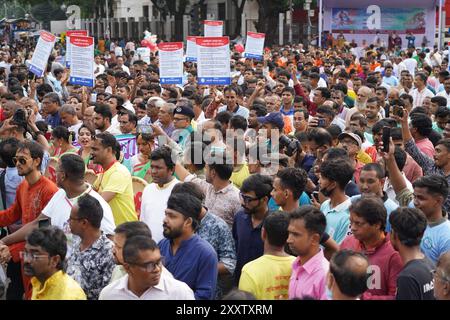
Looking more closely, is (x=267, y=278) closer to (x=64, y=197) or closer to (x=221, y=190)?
(x=221, y=190)

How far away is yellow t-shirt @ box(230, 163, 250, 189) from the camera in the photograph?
7820mm

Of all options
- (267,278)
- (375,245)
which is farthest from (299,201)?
(267,278)

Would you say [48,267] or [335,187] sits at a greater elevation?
[335,187]

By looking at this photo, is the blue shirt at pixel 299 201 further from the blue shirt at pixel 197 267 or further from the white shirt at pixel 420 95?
the white shirt at pixel 420 95

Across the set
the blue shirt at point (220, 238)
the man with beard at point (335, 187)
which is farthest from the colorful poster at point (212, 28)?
the blue shirt at point (220, 238)

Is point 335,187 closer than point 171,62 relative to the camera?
Yes

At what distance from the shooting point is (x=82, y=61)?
12.9 m

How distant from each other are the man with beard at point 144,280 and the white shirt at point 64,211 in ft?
4.63

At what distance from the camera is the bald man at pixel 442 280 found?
4.59 m

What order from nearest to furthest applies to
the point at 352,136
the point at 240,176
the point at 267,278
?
the point at 267,278 → the point at 240,176 → the point at 352,136

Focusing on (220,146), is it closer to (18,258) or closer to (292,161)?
(292,161)

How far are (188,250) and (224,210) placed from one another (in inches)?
54.3

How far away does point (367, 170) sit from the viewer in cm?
662

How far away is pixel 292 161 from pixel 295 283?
3180mm
